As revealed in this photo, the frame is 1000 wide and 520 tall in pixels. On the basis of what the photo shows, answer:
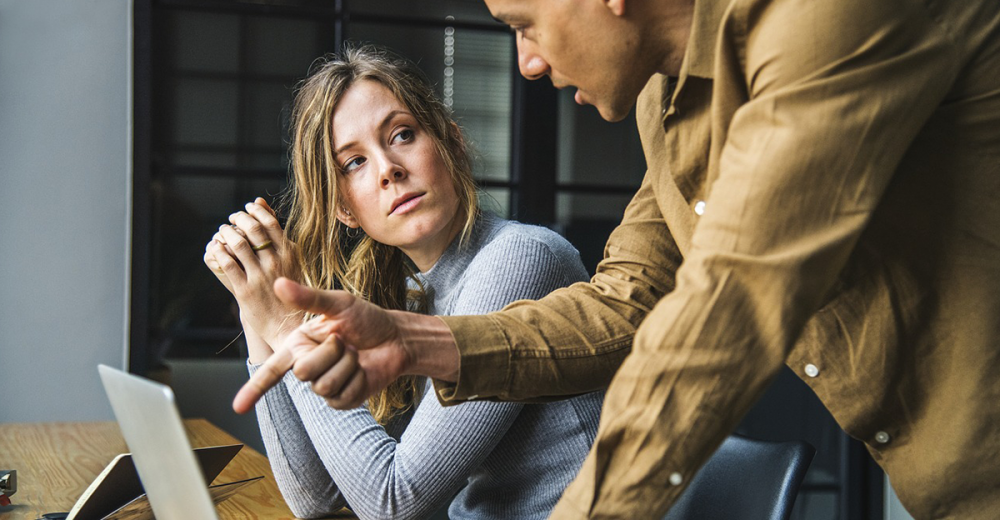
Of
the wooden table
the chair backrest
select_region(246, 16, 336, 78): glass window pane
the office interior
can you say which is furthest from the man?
select_region(246, 16, 336, 78): glass window pane

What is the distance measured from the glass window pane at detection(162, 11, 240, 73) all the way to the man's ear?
2733 millimetres

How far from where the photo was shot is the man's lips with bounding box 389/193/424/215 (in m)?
1.53

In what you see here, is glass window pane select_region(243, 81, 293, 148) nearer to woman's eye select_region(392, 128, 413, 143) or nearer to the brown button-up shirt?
woman's eye select_region(392, 128, 413, 143)

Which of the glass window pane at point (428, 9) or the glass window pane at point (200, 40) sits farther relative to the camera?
the glass window pane at point (428, 9)

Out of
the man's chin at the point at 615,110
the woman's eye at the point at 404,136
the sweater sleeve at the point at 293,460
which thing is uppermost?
the man's chin at the point at 615,110

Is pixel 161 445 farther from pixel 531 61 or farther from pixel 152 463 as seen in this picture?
pixel 531 61

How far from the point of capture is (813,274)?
0.66 m

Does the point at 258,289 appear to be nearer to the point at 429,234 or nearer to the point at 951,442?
the point at 429,234

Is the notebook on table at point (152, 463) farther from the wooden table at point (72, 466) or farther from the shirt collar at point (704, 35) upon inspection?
the shirt collar at point (704, 35)

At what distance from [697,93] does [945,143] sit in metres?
0.21

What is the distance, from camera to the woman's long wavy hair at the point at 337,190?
5.23ft

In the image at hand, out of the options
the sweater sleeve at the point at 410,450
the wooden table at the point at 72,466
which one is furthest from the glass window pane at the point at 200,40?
the sweater sleeve at the point at 410,450

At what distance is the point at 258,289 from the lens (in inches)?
54.6

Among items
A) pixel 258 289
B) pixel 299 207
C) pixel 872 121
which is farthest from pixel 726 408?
pixel 299 207
